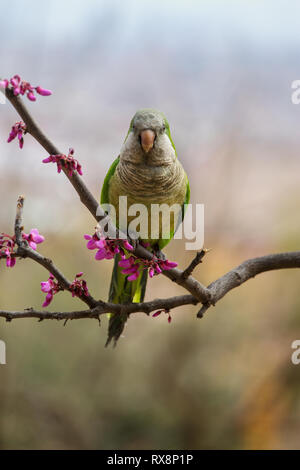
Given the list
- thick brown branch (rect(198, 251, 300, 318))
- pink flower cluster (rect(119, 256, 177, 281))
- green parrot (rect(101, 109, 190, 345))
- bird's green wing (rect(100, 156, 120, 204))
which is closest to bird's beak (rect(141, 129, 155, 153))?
green parrot (rect(101, 109, 190, 345))

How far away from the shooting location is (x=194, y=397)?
3408mm

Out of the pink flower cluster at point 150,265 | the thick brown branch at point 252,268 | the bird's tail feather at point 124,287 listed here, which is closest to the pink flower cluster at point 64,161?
the pink flower cluster at point 150,265

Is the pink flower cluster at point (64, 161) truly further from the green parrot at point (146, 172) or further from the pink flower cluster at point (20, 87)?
the green parrot at point (146, 172)

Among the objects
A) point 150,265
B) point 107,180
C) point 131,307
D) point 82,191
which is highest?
point 107,180

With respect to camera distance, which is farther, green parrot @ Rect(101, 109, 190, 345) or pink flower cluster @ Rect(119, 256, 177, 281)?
green parrot @ Rect(101, 109, 190, 345)

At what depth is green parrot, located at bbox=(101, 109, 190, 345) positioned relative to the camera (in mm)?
1523

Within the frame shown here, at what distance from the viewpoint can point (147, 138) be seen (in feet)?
4.89

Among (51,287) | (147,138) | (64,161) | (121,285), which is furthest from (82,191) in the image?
(121,285)

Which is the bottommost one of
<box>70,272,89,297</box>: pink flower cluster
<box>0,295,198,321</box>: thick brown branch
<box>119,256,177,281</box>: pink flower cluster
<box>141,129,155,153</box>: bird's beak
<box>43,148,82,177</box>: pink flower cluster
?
<box>0,295,198,321</box>: thick brown branch

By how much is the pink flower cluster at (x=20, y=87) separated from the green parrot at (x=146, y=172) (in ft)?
1.60

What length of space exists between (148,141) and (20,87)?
54 cm

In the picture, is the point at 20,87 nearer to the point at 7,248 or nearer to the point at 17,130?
the point at 17,130

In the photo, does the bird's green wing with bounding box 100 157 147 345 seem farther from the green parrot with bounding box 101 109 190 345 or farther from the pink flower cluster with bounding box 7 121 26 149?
the pink flower cluster with bounding box 7 121 26 149
